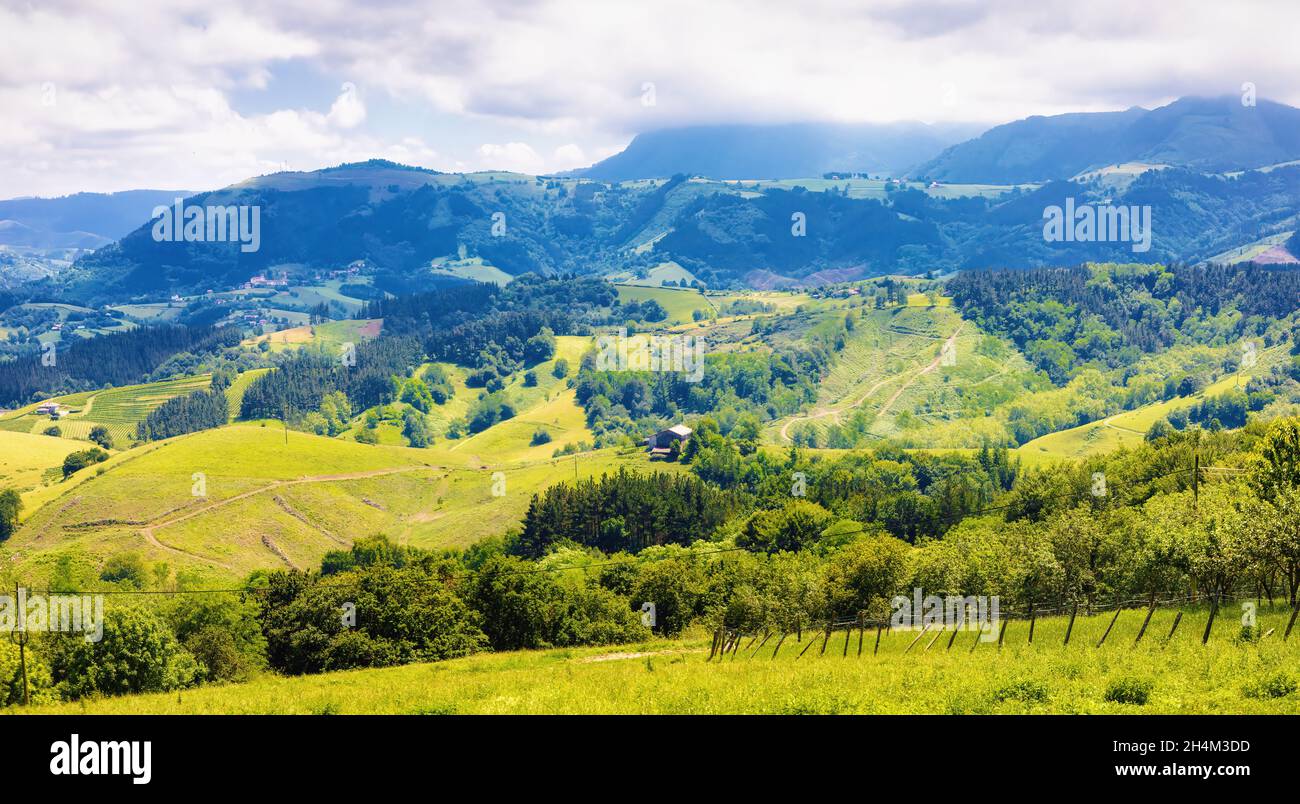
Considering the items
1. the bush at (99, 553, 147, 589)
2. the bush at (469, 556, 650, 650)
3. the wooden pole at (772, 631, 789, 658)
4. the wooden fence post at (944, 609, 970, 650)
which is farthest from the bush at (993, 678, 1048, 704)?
the bush at (99, 553, 147, 589)

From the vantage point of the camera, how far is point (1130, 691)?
31109mm

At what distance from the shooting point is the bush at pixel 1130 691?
30.7 m

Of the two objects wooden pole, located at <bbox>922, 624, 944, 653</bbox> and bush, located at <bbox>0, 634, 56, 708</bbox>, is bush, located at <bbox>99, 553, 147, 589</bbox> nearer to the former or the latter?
bush, located at <bbox>0, 634, 56, 708</bbox>

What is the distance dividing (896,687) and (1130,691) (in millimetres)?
7542

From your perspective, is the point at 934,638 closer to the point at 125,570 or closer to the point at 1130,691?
the point at 1130,691

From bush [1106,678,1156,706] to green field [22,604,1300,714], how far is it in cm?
14

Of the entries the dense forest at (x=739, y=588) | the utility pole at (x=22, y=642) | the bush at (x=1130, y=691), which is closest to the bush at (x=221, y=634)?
the dense forest at (x=739, y=588)

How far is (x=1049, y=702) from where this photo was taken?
3073cm

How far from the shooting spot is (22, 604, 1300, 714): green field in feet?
99.7

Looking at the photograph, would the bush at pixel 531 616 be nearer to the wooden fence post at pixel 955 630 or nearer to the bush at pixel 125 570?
the wooden fence post at pixel 955 630

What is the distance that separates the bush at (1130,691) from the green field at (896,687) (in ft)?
0.46

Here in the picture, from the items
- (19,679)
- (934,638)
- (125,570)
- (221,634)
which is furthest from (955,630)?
(125,570)
